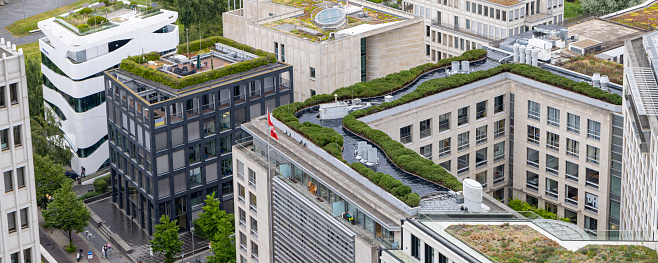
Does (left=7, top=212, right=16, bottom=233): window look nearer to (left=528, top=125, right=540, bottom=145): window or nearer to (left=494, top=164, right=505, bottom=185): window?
Result: (left=494, top=164, right=505, bottom=185): window

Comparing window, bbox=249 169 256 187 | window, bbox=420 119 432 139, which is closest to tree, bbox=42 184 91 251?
window, bbox=249 169 256 187

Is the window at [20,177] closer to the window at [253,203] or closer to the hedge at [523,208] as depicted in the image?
the window at [253,203]

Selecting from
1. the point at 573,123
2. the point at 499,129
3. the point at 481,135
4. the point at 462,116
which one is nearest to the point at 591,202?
the point at 573,123

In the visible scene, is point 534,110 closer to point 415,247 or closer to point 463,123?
point 463,123

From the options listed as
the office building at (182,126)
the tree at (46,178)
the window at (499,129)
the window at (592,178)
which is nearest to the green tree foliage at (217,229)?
the office building at (182,126)

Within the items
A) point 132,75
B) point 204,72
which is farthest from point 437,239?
point 132,75
